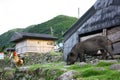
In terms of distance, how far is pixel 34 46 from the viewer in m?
47.2

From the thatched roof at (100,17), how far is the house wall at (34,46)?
25.1 metres

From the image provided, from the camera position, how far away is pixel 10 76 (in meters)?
20.8

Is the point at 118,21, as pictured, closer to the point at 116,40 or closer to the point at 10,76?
the point at 116,40

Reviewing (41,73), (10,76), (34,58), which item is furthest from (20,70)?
(34,58)

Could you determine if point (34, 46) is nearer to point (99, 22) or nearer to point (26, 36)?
point (26, 36)

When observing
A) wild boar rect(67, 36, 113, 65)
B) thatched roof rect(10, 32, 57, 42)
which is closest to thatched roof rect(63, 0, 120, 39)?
wild boar rect(67, 36, 113, 65)

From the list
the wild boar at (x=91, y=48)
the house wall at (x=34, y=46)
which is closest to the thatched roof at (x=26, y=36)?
the house wall at (x=34, y=46)

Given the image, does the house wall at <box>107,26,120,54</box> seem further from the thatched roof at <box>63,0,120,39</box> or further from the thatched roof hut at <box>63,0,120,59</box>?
the thatched roof at <box>63,0,120,39</box>

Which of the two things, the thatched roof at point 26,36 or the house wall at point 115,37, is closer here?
the house wall at point 115,37

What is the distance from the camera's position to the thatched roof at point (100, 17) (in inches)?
725

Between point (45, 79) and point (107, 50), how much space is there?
4474 millimetres

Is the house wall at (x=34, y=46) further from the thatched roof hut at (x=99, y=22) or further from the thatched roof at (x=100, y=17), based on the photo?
the thatched roof at (x=100, y=17)

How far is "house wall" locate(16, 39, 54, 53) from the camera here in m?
46.7

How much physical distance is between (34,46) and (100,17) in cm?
2862
